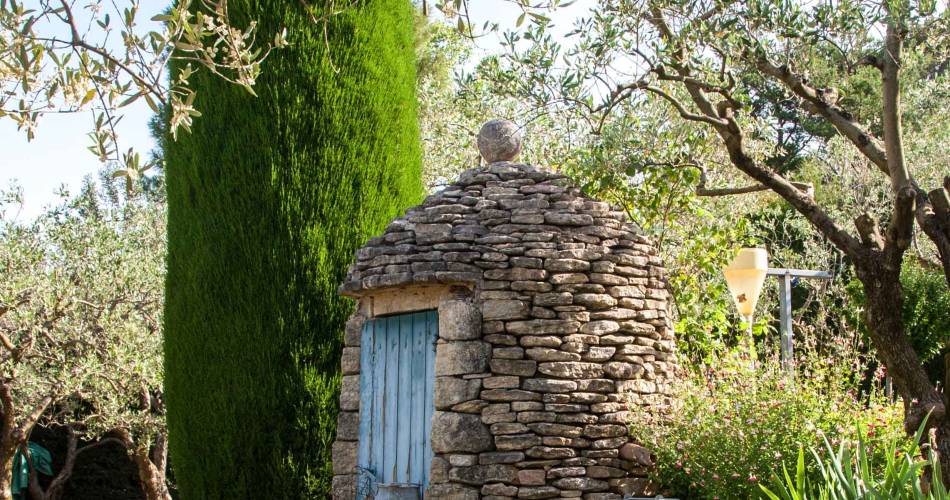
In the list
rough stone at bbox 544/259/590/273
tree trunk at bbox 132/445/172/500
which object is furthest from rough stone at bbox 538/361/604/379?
tree trunk at bbox 132/445/172/500

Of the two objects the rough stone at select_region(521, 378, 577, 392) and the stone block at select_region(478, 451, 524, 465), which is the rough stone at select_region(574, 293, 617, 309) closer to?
the rough stone at select_region(521, 378, 577, 392)

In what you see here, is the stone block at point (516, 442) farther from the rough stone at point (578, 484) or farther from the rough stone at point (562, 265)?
the rough stone at point (562, 265)

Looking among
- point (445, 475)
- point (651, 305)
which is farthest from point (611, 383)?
point (445, 475)

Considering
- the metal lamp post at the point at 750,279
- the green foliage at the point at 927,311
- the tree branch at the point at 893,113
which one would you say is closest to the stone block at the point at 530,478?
the metal lamp post at the point at 750,279

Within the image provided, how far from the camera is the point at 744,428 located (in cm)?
618

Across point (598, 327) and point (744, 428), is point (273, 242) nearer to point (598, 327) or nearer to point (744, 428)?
point (598, 327)

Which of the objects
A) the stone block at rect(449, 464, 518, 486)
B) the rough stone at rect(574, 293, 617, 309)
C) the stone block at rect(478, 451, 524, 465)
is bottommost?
the stone block at rect(449, 464, 518, 486)

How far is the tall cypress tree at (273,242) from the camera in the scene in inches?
320

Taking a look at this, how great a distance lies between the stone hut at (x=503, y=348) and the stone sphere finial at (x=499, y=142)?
241 mm

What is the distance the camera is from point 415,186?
9.39 metres

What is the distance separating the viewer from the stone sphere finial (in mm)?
7621

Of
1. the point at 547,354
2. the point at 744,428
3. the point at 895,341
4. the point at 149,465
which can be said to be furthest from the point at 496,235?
the point at 149,465

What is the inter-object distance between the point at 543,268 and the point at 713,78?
2406 mm

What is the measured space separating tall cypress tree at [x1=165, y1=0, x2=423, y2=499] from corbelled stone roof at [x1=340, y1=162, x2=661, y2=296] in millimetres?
1269
